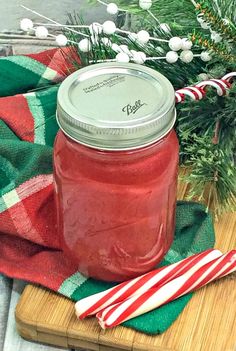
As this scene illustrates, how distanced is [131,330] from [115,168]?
0.15 metres

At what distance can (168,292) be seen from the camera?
25.6 inches

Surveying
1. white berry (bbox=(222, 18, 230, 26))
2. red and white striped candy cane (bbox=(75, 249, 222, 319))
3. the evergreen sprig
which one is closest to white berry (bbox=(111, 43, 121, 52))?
the evergreen sprig

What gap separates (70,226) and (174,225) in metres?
0.11

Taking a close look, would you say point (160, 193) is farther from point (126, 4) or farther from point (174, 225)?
point (126, 4)

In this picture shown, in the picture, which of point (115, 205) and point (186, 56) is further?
point (186, 56)

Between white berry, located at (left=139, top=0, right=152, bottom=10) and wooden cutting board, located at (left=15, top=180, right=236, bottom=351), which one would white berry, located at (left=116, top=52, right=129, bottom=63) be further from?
wooden cutting board, located at (left=15, top=180, right=236, bottom=351)

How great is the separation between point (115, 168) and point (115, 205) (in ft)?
0.12

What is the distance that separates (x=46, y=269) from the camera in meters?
0.69

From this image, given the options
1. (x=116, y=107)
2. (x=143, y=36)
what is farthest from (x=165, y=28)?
(x=116, y=107)

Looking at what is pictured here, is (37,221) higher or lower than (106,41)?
lower

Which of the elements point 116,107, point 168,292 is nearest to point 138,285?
point 168,292

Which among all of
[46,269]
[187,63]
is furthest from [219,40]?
[46,269]

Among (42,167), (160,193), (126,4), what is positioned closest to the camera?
(160,193)

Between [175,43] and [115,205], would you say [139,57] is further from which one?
[115,205]
